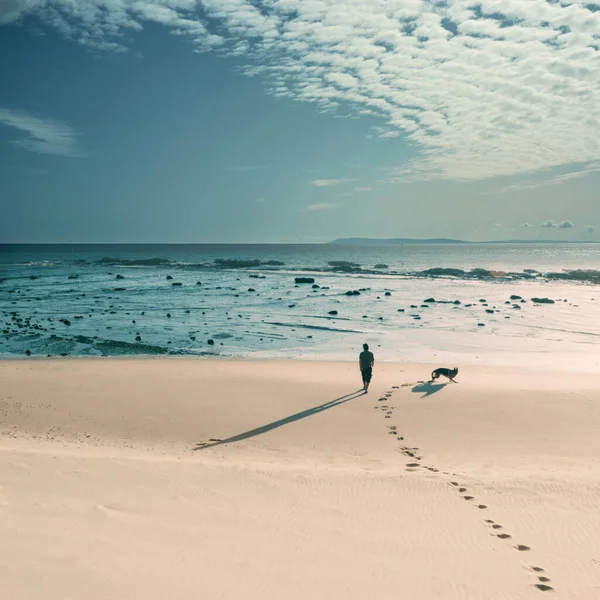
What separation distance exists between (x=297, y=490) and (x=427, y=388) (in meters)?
9.83

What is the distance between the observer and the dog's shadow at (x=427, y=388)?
1779 centimetres

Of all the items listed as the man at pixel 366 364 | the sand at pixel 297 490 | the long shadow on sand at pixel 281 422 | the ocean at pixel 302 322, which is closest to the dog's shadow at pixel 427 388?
the sand at pixel 297 490

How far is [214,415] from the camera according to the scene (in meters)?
15.4

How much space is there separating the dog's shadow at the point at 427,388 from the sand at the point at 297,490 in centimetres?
→ 15

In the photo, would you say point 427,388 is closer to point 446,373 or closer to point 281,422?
point 446,373

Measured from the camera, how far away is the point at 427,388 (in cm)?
1834

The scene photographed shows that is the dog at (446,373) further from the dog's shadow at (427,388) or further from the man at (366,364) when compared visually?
the man at (366,364)

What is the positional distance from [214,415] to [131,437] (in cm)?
260

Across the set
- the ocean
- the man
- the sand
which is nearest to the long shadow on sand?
the sand

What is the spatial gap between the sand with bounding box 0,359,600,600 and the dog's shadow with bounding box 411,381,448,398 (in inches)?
6.0

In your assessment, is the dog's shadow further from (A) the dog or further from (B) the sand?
(A) the dog

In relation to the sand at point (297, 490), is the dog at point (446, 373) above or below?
above

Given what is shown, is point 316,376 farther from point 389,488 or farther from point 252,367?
point 389,488

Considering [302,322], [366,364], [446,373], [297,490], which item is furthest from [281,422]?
[302,322]
